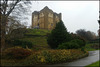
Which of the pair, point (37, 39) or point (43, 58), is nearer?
point (43, 58)

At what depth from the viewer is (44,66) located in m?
9.09

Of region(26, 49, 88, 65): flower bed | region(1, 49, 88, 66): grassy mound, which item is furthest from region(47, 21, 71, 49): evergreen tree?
Answer: region(1, 49, 88, 66): grassy mound

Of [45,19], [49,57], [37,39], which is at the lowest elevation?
[49,57]

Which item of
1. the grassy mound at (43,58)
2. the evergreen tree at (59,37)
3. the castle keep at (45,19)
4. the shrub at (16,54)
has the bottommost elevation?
the grassy mound at (43,58)

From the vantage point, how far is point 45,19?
49688 mm

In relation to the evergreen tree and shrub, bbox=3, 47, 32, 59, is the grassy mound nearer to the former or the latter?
shrub, bbox=3, 47, 32, 59

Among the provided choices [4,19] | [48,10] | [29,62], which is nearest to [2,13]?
[4,19]

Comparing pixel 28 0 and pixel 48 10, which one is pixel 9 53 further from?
pixel 48 10

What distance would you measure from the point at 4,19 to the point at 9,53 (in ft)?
17.9

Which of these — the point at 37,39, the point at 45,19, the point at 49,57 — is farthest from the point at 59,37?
the point at 45,19

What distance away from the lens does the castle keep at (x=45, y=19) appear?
49747 mm

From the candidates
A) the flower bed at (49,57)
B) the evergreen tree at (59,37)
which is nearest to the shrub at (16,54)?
the flower bed at (49,57)

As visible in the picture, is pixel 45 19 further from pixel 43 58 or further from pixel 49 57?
pixel 43 58

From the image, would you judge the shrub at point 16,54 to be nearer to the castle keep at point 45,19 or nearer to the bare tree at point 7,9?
the bare tree at point 7,9
